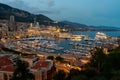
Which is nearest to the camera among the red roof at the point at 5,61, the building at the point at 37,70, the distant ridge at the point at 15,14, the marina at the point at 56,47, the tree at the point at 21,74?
the tree at the point at 21,74

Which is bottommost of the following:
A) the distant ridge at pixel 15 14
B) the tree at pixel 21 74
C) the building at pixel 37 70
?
the building at pixel 37 70

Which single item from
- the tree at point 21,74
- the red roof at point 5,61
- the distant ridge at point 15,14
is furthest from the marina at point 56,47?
the distant ridge at point 15,14

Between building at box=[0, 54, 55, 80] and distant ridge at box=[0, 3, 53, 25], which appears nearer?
building at box=[0, 54, 55, 80]

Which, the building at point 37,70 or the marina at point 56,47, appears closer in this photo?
the building at point 37,70

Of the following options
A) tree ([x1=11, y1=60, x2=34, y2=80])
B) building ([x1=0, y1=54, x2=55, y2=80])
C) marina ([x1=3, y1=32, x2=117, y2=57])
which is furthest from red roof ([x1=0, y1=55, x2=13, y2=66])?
marina ([x1=3, y1=32, x2=117, y2=57])

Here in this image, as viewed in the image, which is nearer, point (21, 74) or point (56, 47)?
point (21, 74)

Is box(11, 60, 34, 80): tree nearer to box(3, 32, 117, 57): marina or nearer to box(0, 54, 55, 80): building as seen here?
box(0, 54, 55, 80): building

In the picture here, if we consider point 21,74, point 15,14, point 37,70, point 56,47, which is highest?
point 15,14

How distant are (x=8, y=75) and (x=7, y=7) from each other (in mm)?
155501

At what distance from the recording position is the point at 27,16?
607 feet

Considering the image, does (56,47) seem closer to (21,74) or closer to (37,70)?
(37,70)

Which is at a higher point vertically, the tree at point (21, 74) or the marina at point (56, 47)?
the tree at point (21, 74)

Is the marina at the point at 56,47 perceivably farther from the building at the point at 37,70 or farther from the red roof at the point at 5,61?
the building at the point at 37,70

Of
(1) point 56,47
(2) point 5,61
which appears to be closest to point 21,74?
(2) point 5,61
